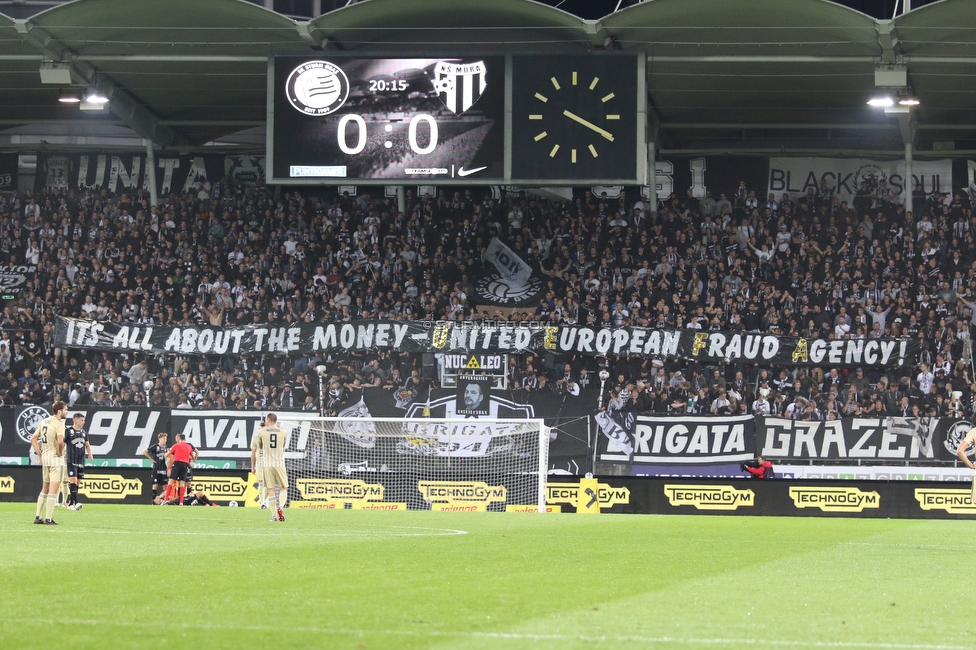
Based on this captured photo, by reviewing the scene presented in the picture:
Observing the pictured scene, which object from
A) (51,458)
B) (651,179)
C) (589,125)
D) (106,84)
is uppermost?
(106,84)

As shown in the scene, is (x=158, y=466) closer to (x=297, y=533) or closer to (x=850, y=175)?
(x=297, y=533)

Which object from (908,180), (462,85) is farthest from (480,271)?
(908,180)

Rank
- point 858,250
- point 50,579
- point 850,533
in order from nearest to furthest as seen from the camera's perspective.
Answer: point 50,579 < point 850,533 < point 858,250

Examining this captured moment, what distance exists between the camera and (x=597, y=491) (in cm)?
2888

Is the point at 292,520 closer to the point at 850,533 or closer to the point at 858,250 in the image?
the point at 850,533

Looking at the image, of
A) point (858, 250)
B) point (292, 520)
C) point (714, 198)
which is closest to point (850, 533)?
point (292, 520)

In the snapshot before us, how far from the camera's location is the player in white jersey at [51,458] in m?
17.8

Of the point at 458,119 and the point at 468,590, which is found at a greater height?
the point at 458,119

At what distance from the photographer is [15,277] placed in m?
39.5

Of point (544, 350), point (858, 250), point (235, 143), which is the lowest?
point (544, 350)

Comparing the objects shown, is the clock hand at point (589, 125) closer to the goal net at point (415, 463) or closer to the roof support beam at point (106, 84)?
the goal net at point (415, 463)

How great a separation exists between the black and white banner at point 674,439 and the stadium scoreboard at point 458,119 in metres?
6.91

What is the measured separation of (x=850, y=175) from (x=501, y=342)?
13818 mm

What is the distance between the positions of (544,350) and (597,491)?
5292mm
